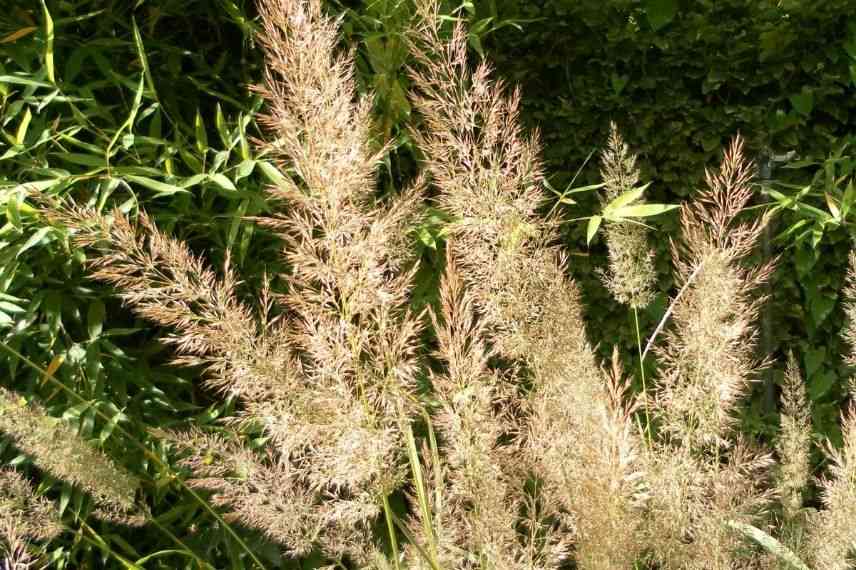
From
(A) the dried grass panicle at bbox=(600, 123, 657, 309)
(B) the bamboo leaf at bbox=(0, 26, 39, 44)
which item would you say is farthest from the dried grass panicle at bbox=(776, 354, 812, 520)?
(B) the bamboo leaf at bbox=(0, 26, 39, 44)

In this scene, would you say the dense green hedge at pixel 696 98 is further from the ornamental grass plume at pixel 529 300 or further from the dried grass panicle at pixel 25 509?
the dried grass panicle at pixel 25 509

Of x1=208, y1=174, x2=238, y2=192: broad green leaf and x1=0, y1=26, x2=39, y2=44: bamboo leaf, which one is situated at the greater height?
x1=0, y1=26, x2=39, y2=44: bamboo leaf

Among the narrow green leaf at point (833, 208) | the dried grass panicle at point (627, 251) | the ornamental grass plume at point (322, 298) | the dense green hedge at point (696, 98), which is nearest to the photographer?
the ornamental grass plume at point (322, 298)

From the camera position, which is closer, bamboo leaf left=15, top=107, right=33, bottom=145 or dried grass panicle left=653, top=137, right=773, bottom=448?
dried grass panicle left=653, top=137, right=773, bottom=448

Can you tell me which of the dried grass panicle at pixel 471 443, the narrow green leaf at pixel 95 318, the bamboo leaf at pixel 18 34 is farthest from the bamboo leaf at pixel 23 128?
the dried grass panicle at pixel 471 443

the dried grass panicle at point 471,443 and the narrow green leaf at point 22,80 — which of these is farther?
the narrow green leaf at point 22,80

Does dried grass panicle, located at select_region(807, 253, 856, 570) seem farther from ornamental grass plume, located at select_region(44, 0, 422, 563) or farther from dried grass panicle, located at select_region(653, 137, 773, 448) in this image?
ornamental grass plume, located at select_region(44, 0, 422, 563)

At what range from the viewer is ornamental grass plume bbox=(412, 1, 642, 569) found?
1.13 metres

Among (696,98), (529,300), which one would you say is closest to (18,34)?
(529,300)

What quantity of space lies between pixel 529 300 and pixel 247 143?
0.90 meters

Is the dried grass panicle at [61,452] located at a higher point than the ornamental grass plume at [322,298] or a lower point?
lower

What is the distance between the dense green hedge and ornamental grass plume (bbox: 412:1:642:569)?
1254mm

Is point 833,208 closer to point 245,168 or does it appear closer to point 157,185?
point 245,168

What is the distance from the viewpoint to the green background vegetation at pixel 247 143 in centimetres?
182
